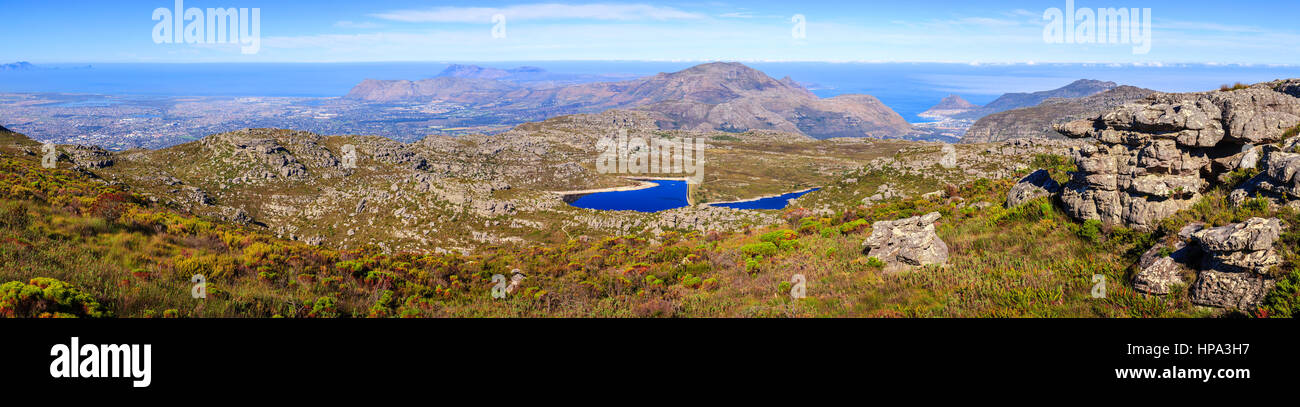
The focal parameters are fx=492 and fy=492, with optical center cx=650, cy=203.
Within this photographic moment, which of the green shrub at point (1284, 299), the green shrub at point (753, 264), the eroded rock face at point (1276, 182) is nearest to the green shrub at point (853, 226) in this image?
the green shrub at point (753, 264)

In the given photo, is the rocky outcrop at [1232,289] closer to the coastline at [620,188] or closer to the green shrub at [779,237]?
the green shrub at [779,237]

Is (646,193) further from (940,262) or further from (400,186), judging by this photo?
(940,262)

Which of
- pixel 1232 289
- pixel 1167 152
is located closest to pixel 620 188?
pixel 1167 152

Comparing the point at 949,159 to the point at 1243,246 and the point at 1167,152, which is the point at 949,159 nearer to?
the point at 1167,152

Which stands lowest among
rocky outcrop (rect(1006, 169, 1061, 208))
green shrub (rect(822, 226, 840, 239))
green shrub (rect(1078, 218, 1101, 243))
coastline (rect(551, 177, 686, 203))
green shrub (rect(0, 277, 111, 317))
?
coastline (rect(551, 177, 686, 203))

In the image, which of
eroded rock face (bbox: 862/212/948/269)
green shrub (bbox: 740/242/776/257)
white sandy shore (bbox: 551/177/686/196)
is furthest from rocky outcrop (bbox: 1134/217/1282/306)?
white sandy shore (bbox: 551/177/686/196)

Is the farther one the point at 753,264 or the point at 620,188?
the point at 620,188

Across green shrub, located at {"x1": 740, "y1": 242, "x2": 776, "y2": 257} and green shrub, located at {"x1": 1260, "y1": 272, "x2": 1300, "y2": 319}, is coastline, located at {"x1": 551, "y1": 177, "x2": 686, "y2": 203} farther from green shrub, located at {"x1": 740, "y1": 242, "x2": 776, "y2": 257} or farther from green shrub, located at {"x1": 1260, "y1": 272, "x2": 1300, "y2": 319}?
green shrub, located at {"x1": 1260, "y1": 272, "x2": 1300, "y2": 319}
